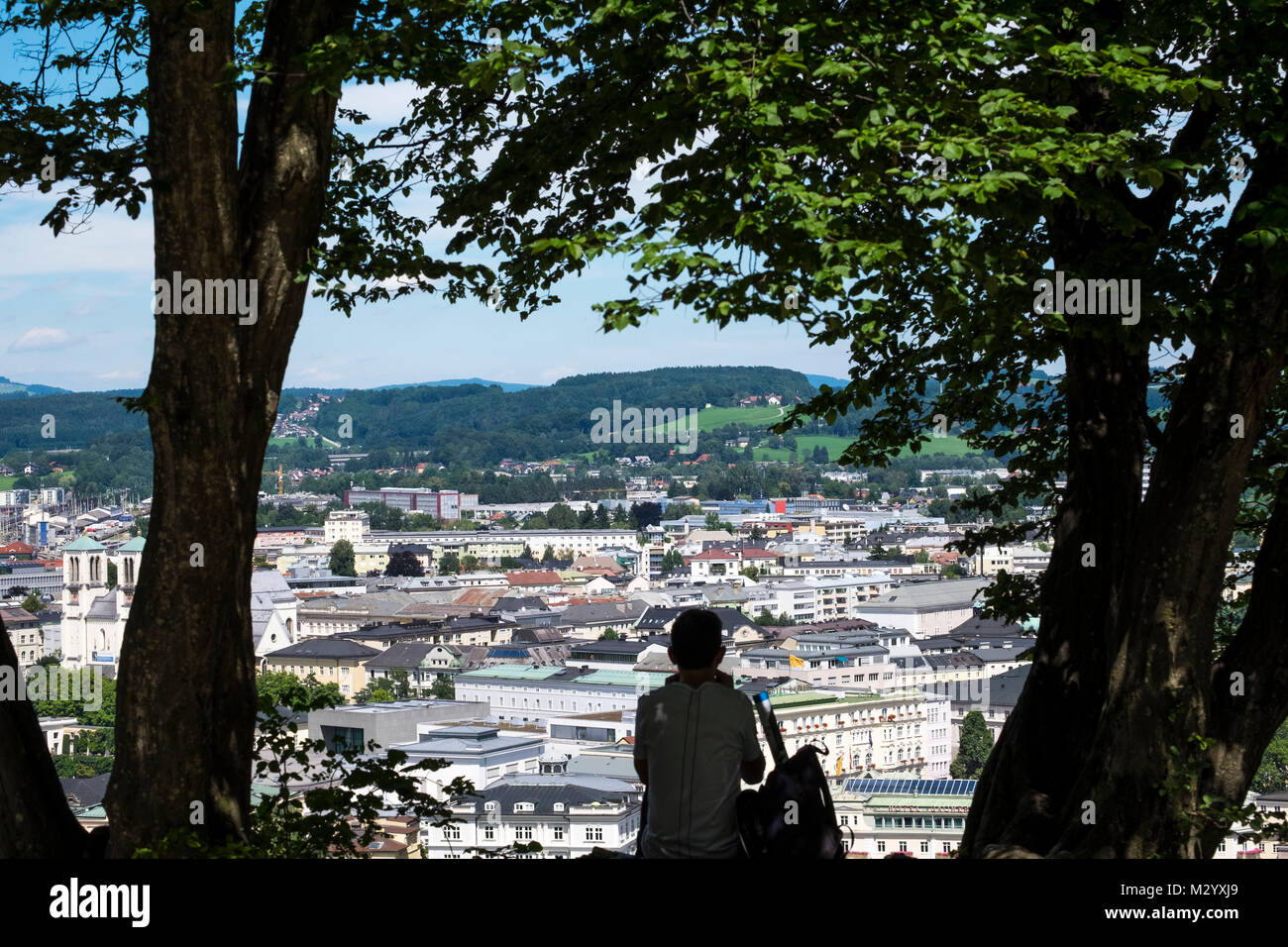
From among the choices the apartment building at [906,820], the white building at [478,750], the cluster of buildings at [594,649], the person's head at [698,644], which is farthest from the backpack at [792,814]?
the white building at [478,750]

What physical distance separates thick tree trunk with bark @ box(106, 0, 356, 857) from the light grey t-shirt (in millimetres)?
1829

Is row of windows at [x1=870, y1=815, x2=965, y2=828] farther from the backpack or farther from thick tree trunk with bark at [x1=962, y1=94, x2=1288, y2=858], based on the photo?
the backpack

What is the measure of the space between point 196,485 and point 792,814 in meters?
2.39

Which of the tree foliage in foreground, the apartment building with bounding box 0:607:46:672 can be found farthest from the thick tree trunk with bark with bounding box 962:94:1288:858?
the apartment building with bounding box 0:607:46:672

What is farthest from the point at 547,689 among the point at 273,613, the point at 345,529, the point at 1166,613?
the point at 345,529

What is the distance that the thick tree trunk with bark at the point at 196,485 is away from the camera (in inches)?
199

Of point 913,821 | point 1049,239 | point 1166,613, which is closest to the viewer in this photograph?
point 1166,613

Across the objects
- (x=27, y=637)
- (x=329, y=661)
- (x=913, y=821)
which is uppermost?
(x=913, y=821)

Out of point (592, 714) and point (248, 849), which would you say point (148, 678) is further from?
point (592, 714)

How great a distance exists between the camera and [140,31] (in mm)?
6441

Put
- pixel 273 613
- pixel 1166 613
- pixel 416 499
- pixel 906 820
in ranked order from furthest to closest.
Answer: pixel 416 499
pixel 273 613
pixel 906 820
pixel 1166 613

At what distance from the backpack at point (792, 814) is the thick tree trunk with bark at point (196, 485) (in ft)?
6.72

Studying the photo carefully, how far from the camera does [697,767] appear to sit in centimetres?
405

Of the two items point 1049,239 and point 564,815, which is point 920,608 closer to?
point 564,815
